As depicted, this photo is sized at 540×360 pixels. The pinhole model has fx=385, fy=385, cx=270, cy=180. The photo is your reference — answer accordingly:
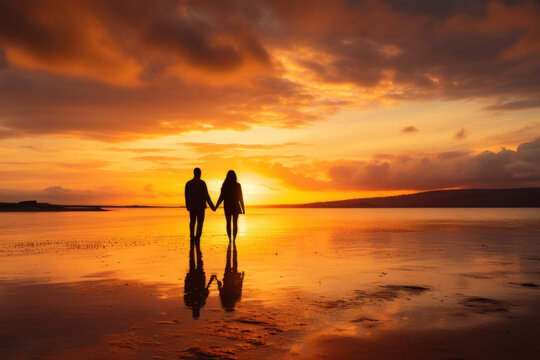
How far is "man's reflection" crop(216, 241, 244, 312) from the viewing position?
6465 millimetres

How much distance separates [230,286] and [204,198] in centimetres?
891

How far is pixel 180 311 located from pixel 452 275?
20.9 ft

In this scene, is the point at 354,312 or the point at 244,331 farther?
the point at 354,312

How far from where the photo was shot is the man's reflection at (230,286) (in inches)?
255

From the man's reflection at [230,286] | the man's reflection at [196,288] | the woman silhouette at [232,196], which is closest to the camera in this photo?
the man's reflection at [196,288]

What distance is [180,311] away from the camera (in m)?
5.89

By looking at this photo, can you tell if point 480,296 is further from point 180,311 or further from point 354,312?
point 180,311

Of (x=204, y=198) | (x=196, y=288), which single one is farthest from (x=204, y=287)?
(x=204, y=198)

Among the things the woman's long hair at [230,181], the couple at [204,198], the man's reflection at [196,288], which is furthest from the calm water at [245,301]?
the woman's long hair at [230,181]

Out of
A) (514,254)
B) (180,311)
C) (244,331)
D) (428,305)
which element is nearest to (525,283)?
(428,305)

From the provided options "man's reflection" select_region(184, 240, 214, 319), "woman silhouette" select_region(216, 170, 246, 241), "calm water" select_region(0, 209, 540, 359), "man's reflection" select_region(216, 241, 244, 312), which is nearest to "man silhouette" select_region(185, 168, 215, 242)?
"woman silhouette" select_region(216, 170, 246, 241)

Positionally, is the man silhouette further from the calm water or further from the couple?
the calm water

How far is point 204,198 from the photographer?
16.4 meters

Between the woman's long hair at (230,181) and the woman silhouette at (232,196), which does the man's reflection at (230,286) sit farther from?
the woman's long hair at (230,181)
